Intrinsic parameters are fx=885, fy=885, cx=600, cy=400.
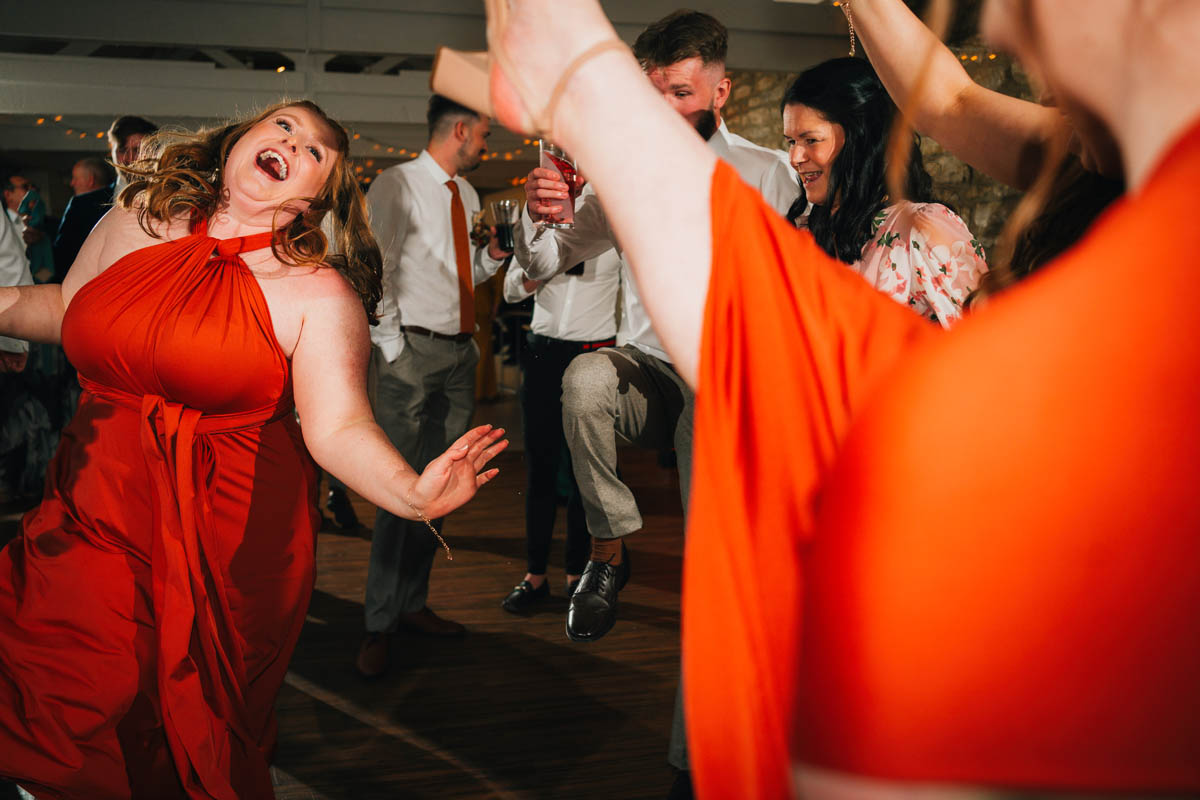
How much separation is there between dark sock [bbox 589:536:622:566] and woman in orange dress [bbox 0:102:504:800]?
0.60 meters

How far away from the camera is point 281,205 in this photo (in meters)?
2.05

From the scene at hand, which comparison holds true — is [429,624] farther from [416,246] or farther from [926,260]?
[926,260]

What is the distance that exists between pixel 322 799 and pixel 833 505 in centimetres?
234

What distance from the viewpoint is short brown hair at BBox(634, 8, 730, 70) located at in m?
2.46

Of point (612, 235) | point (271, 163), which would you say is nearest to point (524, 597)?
point (612, 235)

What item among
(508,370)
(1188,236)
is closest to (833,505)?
(1188,236)

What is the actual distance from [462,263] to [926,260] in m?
2.51

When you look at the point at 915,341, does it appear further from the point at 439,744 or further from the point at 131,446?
the point at 439,744

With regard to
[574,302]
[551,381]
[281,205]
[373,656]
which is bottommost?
[373,656]

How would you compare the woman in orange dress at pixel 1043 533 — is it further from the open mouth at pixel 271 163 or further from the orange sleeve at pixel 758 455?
the open mouth at pixel 271 163

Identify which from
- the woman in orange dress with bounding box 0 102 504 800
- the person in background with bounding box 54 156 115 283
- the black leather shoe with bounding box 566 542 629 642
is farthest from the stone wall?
the person in background with bounding box 54 156 115 283

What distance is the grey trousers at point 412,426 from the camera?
129 inches

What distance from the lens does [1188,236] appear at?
409 mm

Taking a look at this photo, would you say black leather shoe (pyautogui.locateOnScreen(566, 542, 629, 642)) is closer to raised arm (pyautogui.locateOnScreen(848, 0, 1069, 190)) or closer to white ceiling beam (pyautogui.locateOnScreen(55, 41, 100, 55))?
raised arm (pyautogui.locateOnScreen(848, 0, 1069, 190))
